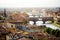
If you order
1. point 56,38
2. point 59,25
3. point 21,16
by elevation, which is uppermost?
point 21,16

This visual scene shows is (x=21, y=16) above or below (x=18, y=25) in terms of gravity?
above

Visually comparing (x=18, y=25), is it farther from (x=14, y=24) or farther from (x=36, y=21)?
(x=36, y=21)

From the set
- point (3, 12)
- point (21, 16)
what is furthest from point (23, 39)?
point (3, 12)

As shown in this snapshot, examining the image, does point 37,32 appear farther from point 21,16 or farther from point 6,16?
point 6,16

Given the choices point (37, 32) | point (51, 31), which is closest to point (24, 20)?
point (37, 32)

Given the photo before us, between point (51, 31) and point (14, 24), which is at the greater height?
point (14, 24)
